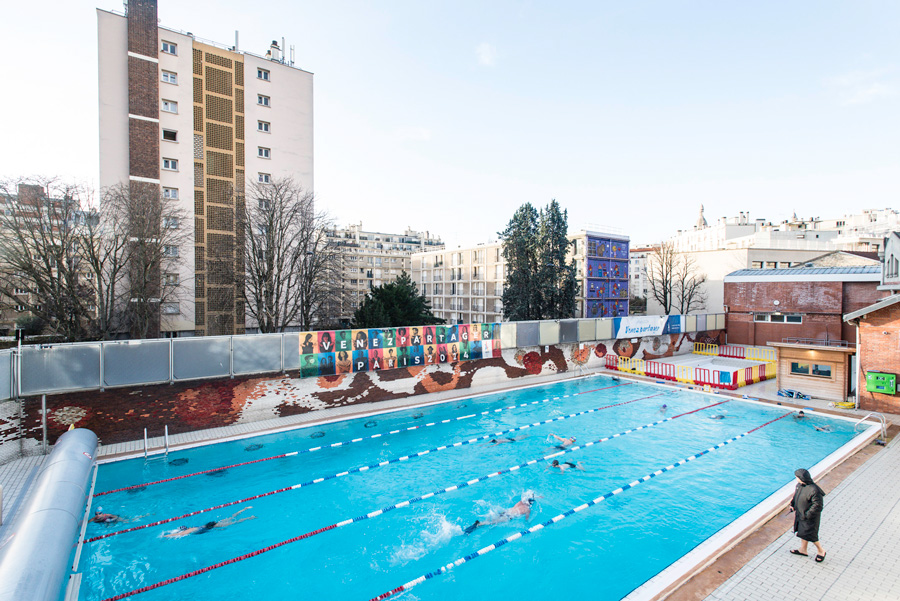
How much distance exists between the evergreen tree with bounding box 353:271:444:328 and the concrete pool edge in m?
20.5

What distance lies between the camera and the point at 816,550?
7.78 m

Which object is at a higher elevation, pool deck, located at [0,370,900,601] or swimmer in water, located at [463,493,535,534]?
pool deck, located at [0,370,900,601]

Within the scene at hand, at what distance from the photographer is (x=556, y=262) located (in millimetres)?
37094

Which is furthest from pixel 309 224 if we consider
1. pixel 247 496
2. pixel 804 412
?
pixel 804 412

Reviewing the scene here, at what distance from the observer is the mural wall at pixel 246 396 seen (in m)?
13.4

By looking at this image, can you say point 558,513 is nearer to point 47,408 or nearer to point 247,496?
point 247,496

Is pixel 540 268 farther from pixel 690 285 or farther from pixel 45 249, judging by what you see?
pixel 45 249

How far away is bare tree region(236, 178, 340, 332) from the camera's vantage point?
26312 mm

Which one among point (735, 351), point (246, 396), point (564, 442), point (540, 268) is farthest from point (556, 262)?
point (246, 396)

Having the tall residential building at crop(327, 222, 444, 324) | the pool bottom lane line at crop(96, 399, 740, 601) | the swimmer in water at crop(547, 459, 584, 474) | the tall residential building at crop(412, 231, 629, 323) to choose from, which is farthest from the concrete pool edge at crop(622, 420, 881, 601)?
the tall residential building at crop(327, 222, 444, 324)

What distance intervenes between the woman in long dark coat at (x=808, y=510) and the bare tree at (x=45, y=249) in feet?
91.6

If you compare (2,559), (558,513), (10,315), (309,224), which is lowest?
(558,513)

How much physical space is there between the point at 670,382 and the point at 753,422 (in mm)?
6994

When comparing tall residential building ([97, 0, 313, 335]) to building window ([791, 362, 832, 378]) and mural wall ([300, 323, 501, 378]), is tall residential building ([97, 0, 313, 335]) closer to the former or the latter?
mural wall ([300, 323, 501, 378])
